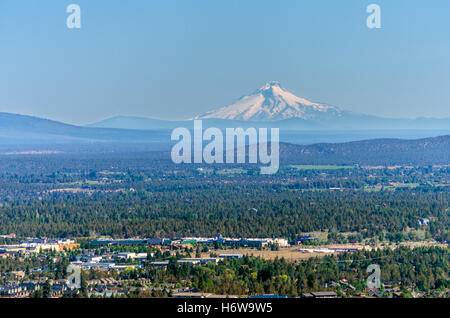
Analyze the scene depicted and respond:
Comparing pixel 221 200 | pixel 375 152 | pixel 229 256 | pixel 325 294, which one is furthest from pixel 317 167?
pixel 325 294

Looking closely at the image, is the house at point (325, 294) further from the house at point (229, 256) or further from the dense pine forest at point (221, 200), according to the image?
the dense pine forest at point (221, 200)

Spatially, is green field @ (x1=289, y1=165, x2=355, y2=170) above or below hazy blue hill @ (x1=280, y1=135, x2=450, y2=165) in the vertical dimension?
below

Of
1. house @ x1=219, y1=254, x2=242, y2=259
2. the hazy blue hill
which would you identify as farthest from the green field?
house @ x1=219, y1=254, x2=242, y2=259

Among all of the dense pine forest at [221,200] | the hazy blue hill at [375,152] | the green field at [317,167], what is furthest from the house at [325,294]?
the hazy blue hill at [375,152]

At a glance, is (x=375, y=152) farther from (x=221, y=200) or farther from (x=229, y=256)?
(x=229, y=256)

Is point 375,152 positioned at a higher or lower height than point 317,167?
higher

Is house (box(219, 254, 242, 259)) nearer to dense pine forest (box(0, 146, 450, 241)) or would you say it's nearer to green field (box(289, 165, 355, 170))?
dense pine forest (box(0, 146, 450, 241))

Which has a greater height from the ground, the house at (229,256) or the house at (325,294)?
the house at (325,294)

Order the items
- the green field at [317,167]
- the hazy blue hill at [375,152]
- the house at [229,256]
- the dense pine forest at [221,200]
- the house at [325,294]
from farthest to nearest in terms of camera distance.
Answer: the hazy blue hill at [375,152] → the green field at [317,167] → the dense pine forest at [221,200] → the house at [229,256] → the house at [325,294]

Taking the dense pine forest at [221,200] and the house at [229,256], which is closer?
the house at [229,256]

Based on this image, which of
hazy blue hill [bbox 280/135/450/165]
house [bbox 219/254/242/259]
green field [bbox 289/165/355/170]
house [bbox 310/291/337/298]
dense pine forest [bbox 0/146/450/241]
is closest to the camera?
house [bbox 310/291/337/298]
